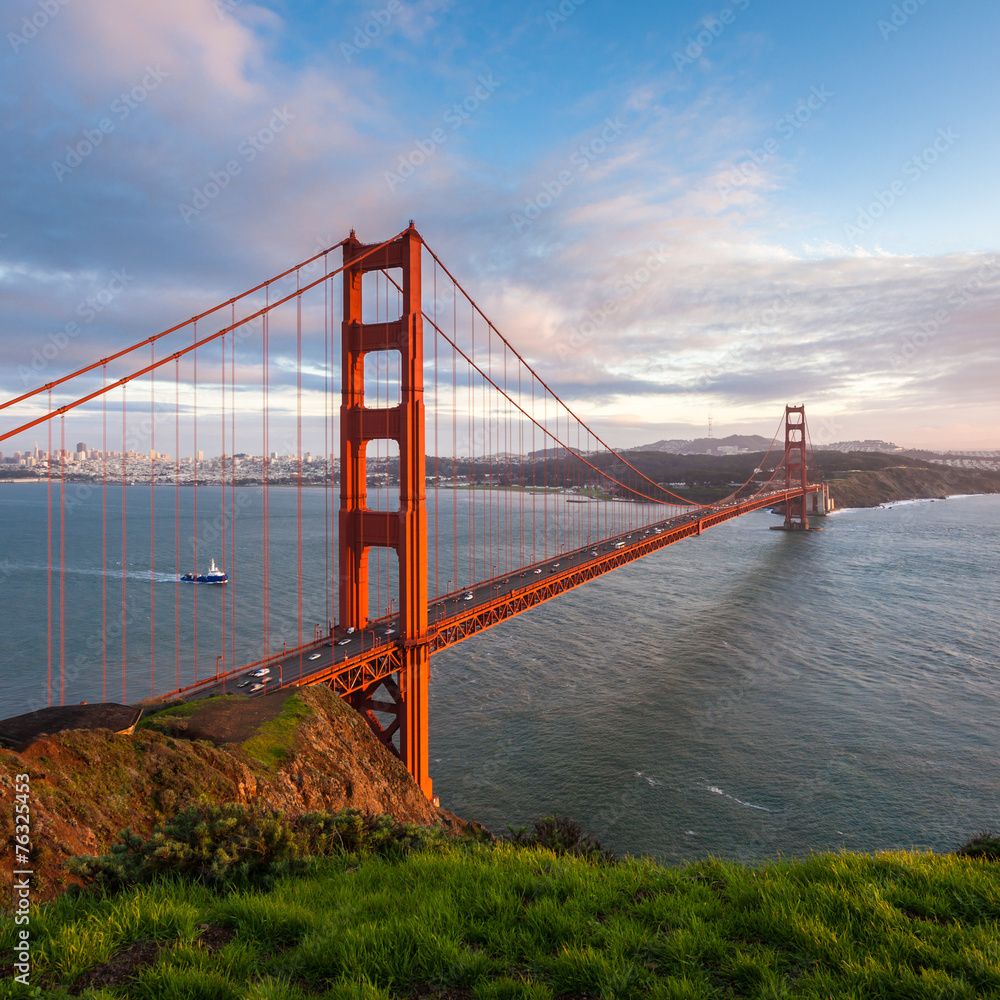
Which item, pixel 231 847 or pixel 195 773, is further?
pixel 195 773

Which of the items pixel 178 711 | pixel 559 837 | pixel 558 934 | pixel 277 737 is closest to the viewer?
pixel 558 934

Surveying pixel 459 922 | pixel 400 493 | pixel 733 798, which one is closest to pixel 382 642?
pixel 400 493

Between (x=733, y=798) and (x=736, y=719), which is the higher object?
(x=736, y=719)

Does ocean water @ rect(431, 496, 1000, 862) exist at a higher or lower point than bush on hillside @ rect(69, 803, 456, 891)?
lower

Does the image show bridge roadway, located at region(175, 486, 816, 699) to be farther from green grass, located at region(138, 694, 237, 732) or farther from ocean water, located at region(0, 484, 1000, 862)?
ocean water, located at region(0, 484, 1000, 862)

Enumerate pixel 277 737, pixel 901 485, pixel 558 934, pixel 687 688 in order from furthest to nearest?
pixel 901 485
pixel 687 688
pixel 277 737
pixel 558 934

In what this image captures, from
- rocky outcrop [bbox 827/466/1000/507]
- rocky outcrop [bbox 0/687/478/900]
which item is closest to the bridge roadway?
rocky outcrop [bbox 0/687/478/900]

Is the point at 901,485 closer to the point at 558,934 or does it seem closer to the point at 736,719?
the point at 736,719
